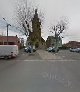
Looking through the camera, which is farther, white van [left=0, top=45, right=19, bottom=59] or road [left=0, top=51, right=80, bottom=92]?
white van [left=0, top=45, right=19, bottom=59]

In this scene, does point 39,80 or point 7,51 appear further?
point 7,51

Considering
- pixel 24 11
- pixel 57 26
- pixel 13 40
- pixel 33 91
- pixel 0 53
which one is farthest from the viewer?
pixel 13 40

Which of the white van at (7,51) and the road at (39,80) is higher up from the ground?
the white van at (7,51)

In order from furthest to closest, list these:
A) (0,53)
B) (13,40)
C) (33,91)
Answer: (13,40), (0,53), (33,91)

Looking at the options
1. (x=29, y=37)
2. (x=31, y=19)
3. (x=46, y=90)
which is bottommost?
(x=46, y=90)

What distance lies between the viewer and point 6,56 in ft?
133

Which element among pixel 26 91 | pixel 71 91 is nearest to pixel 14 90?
pixel 26 91

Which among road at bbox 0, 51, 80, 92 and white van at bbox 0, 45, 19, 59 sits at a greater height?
white van at bbox 0, 45, 19, 59

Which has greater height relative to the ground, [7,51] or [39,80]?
[7,51]

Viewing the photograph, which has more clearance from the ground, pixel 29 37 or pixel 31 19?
pixel 31 19

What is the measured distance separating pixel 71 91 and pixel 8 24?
5136 cm

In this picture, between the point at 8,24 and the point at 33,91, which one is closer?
the point at 33,91

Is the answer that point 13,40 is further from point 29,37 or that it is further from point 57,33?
point 29,37

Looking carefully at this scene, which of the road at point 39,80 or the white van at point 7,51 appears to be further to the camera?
the white van at point 7,51
